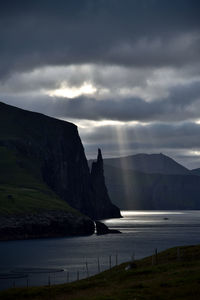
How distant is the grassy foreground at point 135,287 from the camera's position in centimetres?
6000

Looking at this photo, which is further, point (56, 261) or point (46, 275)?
point (56, 261)

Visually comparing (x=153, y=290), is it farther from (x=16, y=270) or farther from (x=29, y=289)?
(x=16, y=270)

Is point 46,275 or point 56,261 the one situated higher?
point 46,275

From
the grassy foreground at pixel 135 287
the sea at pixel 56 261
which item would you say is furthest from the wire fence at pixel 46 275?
the grassy foreground at pixel 135 287

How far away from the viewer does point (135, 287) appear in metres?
64.7

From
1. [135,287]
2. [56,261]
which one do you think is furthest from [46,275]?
[135,287]

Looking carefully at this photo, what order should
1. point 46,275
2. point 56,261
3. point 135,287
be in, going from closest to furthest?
1. point 135,287
2. point 46,275
3. point 56,261

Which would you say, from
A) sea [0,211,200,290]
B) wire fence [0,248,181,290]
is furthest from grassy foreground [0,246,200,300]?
wire fence [0,248,181,290]

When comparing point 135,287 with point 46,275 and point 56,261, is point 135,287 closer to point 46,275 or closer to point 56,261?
point 46,275

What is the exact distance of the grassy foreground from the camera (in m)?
60.0

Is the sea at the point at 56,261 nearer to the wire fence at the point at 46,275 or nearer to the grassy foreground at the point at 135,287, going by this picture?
the wire fence at the point at 46,275

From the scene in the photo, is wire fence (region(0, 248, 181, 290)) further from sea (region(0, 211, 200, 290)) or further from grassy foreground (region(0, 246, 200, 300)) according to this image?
grassy foreground (region(0, 246, 200, 300))

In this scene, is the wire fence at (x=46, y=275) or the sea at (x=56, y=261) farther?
the sea at (x=56, y=261)

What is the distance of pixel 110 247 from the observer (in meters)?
194
